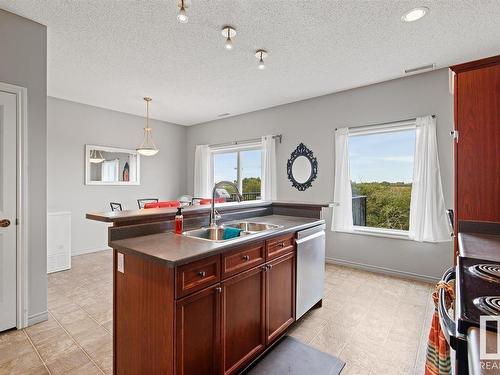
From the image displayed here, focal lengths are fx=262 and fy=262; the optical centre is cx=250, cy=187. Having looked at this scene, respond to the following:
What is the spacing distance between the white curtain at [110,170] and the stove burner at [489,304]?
18.3 feet

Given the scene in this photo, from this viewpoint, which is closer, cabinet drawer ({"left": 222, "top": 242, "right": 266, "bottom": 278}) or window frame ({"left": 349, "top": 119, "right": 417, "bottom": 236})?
cabinet drawer ({"left": 222, "top": 242, "right": 266, "bottom": 278})

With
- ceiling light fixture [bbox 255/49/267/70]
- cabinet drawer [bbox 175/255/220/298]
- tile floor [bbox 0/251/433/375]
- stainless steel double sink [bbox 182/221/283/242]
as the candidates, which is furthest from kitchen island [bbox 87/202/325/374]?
ceiling light fixture [bbox 255/49/267/70]

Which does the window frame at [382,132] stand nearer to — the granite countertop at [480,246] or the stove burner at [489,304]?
the granite countertop at [480,246]

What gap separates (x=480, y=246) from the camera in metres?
1.46

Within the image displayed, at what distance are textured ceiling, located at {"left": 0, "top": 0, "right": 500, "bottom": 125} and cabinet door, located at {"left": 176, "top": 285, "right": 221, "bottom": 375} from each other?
2.22m

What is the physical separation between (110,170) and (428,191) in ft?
17.7

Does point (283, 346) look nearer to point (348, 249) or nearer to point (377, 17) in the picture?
point (348, 249)

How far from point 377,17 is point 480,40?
1259 millimetres

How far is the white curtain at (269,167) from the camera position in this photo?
4.93m

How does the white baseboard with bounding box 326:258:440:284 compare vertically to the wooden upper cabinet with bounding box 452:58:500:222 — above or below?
below

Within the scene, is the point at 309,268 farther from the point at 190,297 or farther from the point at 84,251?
the point at 84,251

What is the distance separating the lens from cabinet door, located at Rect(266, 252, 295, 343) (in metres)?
1.94

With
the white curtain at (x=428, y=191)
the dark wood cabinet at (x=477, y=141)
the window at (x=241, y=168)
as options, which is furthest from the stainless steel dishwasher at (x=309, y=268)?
the window at (x=241, y=168)

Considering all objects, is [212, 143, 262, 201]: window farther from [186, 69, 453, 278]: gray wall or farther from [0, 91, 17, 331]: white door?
[0, 91, 17, 331]: white door
